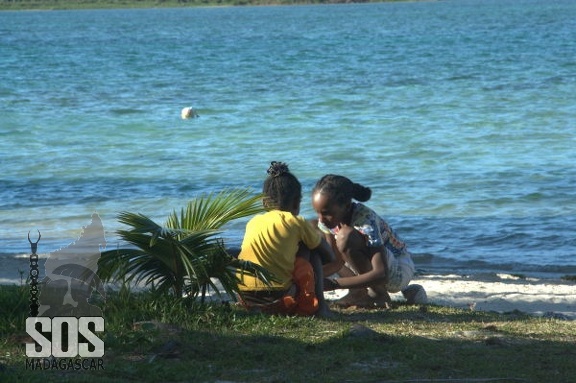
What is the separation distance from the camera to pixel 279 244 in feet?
22.4

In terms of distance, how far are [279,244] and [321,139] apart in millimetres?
13474

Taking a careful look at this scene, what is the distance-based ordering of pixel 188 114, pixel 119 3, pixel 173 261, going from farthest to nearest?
pixel 119 3 → pixel 188 114 → pixel 173 261

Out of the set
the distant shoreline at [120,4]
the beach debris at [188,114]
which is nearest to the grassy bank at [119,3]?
the distant shoreline at [120,4]

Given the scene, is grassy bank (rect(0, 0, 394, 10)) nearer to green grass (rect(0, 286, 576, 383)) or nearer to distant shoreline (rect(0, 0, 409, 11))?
distant shoreline (rect(0, 0, 409, 11))

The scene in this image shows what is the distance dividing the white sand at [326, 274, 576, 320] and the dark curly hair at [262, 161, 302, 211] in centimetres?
130

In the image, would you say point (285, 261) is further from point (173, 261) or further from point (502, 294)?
point (502, 294)

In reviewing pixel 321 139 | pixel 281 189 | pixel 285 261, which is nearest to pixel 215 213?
pixel 281 189

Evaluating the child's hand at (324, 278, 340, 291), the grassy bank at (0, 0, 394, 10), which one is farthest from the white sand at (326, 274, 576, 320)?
the grassy bank at (0, 0, 394, 10)

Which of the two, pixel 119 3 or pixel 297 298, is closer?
pixel 297 298

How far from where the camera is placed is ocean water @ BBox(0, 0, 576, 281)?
12.5 metres

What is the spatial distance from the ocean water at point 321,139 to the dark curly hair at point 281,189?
4.74ft

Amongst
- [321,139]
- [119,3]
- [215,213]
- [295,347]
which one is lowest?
[295,347]

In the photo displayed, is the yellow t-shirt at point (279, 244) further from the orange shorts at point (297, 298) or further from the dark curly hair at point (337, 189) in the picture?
the dark curly hair at point (337, 189)

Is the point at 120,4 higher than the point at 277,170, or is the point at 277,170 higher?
the point at 120,4
